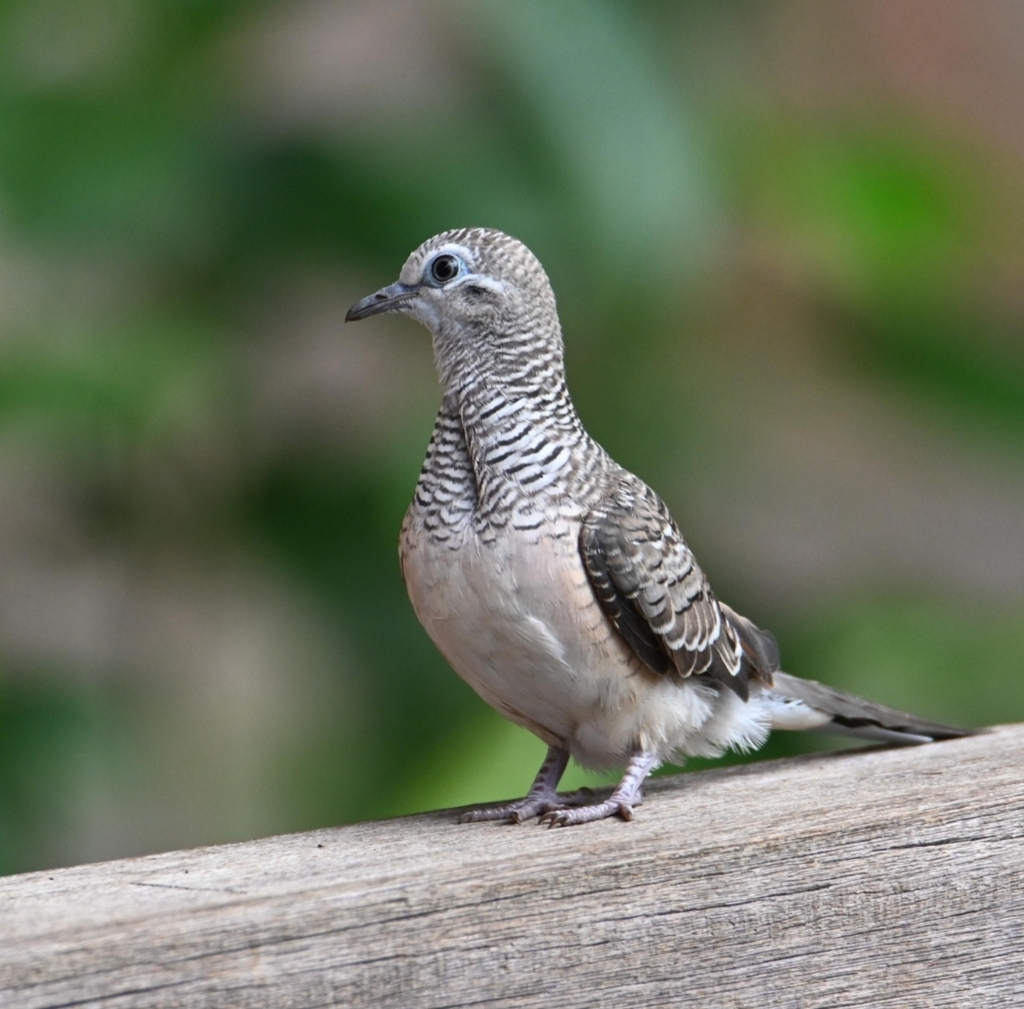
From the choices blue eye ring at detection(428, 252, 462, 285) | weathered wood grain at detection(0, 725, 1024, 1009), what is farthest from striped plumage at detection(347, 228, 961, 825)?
weathered wood grain at detection(0, 725, 1024, 1009)

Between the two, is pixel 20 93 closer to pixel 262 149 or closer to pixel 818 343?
pixel 262 149

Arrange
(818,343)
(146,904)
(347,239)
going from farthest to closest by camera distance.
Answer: (818,343), (347,239), (146,904)

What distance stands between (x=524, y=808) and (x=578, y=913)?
424mm

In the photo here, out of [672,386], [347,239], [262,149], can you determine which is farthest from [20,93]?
[672,386]

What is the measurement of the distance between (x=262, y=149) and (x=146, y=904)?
2.98 meters

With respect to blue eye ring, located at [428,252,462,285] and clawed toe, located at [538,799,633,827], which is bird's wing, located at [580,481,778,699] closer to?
clawed toe, located at [538,799,633,827]

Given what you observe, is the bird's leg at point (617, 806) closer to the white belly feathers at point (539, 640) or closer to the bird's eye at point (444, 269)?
the white belly feathers at point (539, 640)

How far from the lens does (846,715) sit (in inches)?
93.7

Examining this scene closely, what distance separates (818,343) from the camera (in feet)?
14.2

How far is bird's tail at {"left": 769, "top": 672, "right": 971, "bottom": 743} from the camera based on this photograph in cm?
237

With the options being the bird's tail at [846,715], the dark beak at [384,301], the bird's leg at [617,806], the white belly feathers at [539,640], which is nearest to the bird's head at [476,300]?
the dark beak at [384,301]

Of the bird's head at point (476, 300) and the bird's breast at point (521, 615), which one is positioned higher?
the bird's head at point (476, 300)

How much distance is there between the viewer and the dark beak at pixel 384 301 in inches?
79.1

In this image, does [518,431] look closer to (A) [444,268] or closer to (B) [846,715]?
(A) [444,268]
